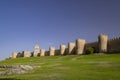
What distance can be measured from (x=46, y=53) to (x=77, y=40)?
1243 inches

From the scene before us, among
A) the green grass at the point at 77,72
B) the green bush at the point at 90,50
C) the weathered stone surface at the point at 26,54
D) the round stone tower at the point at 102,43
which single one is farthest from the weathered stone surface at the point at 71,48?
the green grass at the point at 77,72

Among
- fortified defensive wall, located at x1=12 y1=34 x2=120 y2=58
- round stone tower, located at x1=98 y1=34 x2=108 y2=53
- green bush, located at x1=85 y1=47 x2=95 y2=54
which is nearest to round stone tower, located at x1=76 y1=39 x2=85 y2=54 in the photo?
fortified defensive wall, located at x1=12 y1=34 x2=120 y2=58

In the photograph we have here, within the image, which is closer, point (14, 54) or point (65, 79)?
point (65, 79)

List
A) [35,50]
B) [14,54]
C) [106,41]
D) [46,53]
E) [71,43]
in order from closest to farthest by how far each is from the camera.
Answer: [106,41]
[71,43]
[46,53]
[35,50]
[14,54]

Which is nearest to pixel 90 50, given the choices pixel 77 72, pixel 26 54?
pixel 77 72

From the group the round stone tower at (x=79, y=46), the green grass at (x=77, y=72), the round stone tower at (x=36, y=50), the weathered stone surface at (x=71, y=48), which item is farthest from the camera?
the round stone tower at (x=36, y=50)

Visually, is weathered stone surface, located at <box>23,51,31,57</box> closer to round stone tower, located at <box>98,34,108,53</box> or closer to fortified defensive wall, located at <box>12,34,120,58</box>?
fortified defensive wall, located at <box>12,34,120,58</box>

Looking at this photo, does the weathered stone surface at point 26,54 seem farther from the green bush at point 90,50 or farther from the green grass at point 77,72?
the green grass at point 77,72

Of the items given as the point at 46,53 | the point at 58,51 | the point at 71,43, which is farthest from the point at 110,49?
the point at 46,53

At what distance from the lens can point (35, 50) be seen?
384 feet

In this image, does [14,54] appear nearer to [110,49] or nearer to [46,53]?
[46,53]

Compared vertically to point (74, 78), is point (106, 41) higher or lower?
higher

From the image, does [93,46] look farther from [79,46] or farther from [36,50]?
[36,50]

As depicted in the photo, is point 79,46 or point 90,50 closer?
point 90,50
